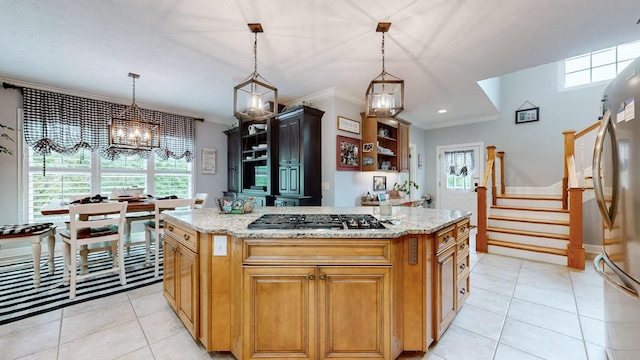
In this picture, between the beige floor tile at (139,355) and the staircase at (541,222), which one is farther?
the staircase at (541,222)

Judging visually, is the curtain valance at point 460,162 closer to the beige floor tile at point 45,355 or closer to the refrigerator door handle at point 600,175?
the refrigerator door handle at point 600,175

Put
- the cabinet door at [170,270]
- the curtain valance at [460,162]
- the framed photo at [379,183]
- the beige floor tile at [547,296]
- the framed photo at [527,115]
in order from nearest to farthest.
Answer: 1. the cabinet door at [170,270]
2. the beige floor tile at [547,296]
3. the framed photo at [379,183]
4. the framed photo at [527,115]
5. the curtain valance at [460,162]

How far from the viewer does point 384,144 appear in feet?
15.7

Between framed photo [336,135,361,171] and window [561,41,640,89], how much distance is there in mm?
4050

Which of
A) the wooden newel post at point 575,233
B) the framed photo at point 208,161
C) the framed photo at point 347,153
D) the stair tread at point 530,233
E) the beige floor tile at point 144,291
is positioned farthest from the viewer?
the framed photo at point 208,161

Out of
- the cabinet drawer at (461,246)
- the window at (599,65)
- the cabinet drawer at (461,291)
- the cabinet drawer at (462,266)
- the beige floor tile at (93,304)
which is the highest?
the window at (599,65)

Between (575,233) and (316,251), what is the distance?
13.0ft

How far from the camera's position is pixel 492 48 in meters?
2.67

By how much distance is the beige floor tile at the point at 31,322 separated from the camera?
1.94 m

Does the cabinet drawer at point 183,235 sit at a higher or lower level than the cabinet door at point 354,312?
higher

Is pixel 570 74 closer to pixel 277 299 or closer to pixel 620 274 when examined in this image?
pixel 620 274

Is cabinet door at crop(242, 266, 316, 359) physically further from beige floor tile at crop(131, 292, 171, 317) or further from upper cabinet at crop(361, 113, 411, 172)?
upper cabinet at crop(361, 113, 411, 172)

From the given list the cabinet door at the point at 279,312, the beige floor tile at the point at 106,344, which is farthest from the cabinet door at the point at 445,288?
the beige floor tile at the point at 106,344

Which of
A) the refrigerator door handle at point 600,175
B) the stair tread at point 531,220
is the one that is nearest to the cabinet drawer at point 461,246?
the refrigerator door handle at point 600,175
